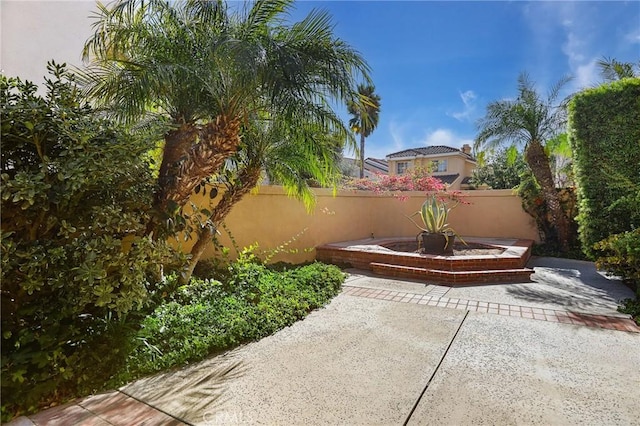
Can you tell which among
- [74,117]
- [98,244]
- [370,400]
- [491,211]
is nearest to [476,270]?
[370,400]

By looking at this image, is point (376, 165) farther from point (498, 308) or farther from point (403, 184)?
point (498, 308)

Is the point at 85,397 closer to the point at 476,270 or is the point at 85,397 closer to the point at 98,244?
the point at 98,244

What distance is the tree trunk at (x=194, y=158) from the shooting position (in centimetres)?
481

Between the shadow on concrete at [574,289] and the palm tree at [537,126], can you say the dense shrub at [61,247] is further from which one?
the palm tree at [537,126]

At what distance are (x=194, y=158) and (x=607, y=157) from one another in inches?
325

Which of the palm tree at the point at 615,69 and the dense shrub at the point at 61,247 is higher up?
the palm tree at the point at 615,69

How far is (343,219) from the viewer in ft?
36.3

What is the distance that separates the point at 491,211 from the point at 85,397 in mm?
Result: 13220

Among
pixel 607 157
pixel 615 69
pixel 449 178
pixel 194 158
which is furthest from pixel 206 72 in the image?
pixel 449 178

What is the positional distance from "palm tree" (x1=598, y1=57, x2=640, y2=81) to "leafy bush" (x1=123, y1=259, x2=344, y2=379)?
1024 centimetres

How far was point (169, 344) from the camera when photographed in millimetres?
3629

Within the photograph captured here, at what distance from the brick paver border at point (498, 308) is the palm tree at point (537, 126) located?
23.2ft

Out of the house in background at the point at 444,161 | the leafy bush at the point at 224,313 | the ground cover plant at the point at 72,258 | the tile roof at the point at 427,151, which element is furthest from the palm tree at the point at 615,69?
the tile roof at the point at 427,151

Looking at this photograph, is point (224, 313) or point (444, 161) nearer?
point (224, 313)
